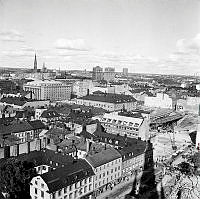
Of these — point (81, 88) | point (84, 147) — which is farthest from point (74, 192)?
point (81, 88)

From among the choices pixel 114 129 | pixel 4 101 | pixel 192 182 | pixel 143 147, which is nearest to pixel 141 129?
pixel 114 129

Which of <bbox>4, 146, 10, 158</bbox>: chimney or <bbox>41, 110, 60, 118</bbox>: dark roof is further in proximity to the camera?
<bbox>41, 110, 60, 118</bbox>: dark roof

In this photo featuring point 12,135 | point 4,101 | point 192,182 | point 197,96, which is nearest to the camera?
point 192,182

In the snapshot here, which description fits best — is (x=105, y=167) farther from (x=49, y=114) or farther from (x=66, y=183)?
(x=49, y=114)

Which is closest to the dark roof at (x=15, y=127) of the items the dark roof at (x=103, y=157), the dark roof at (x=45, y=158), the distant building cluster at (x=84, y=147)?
the distant building cluster at (x=84, y=147)

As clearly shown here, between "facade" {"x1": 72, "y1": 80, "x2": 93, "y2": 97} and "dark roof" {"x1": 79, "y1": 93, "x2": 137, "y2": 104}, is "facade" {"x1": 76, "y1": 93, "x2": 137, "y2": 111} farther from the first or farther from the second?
"facade" {"x1": 72, "y1": 80, "x2": 93, "y2": 97}

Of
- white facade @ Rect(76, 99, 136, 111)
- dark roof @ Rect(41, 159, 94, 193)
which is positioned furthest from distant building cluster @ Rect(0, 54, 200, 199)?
white facade @ Rect(76, 99, 136, 111)

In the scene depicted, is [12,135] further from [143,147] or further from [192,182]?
[192,182]
